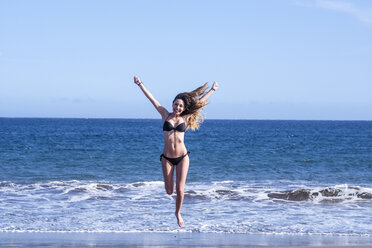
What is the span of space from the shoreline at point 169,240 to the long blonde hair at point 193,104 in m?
2.71

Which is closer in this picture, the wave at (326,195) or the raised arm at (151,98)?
the raised arm at (151,98)

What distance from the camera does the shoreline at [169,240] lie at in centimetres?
1153

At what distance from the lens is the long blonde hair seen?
9734 millimetres

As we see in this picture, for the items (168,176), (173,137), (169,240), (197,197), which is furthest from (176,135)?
(197,197)

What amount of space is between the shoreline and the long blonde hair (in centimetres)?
271

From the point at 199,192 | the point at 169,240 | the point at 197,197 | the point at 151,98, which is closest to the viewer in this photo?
the point at 151,98

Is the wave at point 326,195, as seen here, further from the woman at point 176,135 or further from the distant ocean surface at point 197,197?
the woman at point 176,135

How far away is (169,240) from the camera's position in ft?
39.4

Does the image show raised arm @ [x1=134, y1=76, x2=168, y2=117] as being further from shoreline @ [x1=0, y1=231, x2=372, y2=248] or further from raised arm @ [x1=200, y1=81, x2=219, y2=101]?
shoreline @ [x1=0, y1=231, x2=372, y2=248]

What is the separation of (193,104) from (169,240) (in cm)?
348

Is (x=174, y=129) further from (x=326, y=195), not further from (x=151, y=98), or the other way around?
(x=326, y=195)

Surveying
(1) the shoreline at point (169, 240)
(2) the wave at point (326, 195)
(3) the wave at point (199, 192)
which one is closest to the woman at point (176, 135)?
(1) the shoreline at point (169, 240)

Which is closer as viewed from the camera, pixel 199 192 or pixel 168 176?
pixel 168 176

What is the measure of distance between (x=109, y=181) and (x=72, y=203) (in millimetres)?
7892
